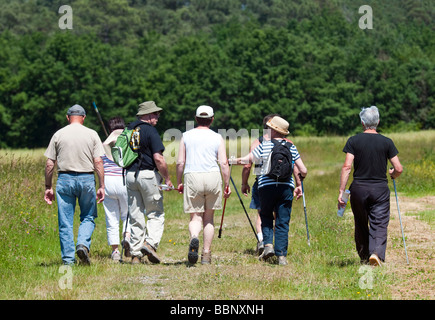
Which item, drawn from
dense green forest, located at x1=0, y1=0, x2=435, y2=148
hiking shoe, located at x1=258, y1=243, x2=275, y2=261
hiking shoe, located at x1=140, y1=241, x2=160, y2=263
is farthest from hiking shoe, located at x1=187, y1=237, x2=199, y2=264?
dense green forest, located at x1=0, y1=0, x2=435, y2=148

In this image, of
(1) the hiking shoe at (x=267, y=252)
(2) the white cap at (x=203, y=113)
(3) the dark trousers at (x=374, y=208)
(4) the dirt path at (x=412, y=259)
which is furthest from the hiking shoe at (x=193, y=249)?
(4) the dirt path at (x=412, y=259)

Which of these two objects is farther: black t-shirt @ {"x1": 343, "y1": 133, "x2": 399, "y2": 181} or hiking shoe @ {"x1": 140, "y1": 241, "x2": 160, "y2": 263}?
hiking shoe @ {"x1": 140, "y1": 241, "x2": 160, "y2": 263}

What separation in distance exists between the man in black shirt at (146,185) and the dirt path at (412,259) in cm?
303

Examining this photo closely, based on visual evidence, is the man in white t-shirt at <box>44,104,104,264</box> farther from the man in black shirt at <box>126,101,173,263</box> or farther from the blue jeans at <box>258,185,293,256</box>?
the blue jeans at <box>258,185,293,256</box>

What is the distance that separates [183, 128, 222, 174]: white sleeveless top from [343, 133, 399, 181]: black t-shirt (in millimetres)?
1690

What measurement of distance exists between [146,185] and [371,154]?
2.89 m

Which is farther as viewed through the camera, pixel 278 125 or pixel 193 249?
pixel 278 125

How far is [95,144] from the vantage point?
8984 mm

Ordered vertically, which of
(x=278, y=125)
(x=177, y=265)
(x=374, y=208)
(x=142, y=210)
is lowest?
(x=177, y=265)

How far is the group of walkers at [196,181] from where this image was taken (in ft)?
28.1

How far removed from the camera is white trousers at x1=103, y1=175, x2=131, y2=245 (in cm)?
998

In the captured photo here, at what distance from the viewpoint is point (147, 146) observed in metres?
9.05

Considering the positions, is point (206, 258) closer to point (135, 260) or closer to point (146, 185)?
point (135, 260)

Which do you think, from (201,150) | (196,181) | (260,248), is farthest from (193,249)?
(260,248)
